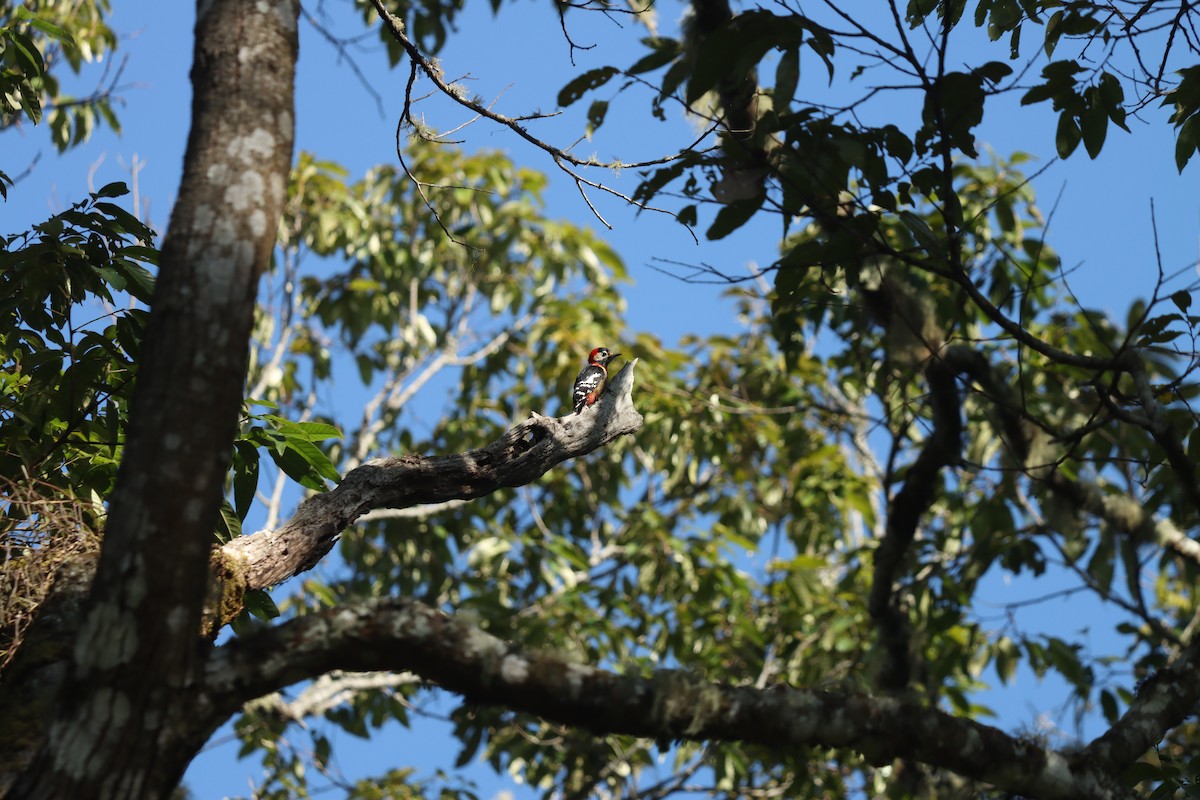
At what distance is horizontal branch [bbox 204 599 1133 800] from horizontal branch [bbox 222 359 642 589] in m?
0.75

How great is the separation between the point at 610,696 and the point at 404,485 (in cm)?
97

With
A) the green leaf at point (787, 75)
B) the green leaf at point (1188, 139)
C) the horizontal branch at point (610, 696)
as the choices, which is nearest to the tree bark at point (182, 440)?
the horizontal branch at point (610, 696)

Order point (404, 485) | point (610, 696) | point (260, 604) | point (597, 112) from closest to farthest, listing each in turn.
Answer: point (610, 696), point (260, 604), point (404, 485), point (597, 112)

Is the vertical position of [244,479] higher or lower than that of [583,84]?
lower

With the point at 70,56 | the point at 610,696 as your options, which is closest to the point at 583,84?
the point at 610,696

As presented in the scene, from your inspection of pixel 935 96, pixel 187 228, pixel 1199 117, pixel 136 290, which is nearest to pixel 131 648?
pixel 187 228

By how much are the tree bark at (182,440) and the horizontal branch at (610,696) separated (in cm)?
14

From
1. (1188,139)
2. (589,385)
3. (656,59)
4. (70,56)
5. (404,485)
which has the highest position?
(70,56)

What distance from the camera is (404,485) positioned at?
9.98ft

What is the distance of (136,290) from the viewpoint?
3.17m

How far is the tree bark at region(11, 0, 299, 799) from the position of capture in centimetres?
183

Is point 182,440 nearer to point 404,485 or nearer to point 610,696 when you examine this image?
point 610,696

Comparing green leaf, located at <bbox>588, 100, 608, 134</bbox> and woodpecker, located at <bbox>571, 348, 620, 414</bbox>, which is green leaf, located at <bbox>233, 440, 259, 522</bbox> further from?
woodpecker, located at <bbox>571, 348, 620, 414</bbox>

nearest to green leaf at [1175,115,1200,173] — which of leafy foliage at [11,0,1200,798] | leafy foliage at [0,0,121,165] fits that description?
leafy foliage at [11,0,1200,798]
